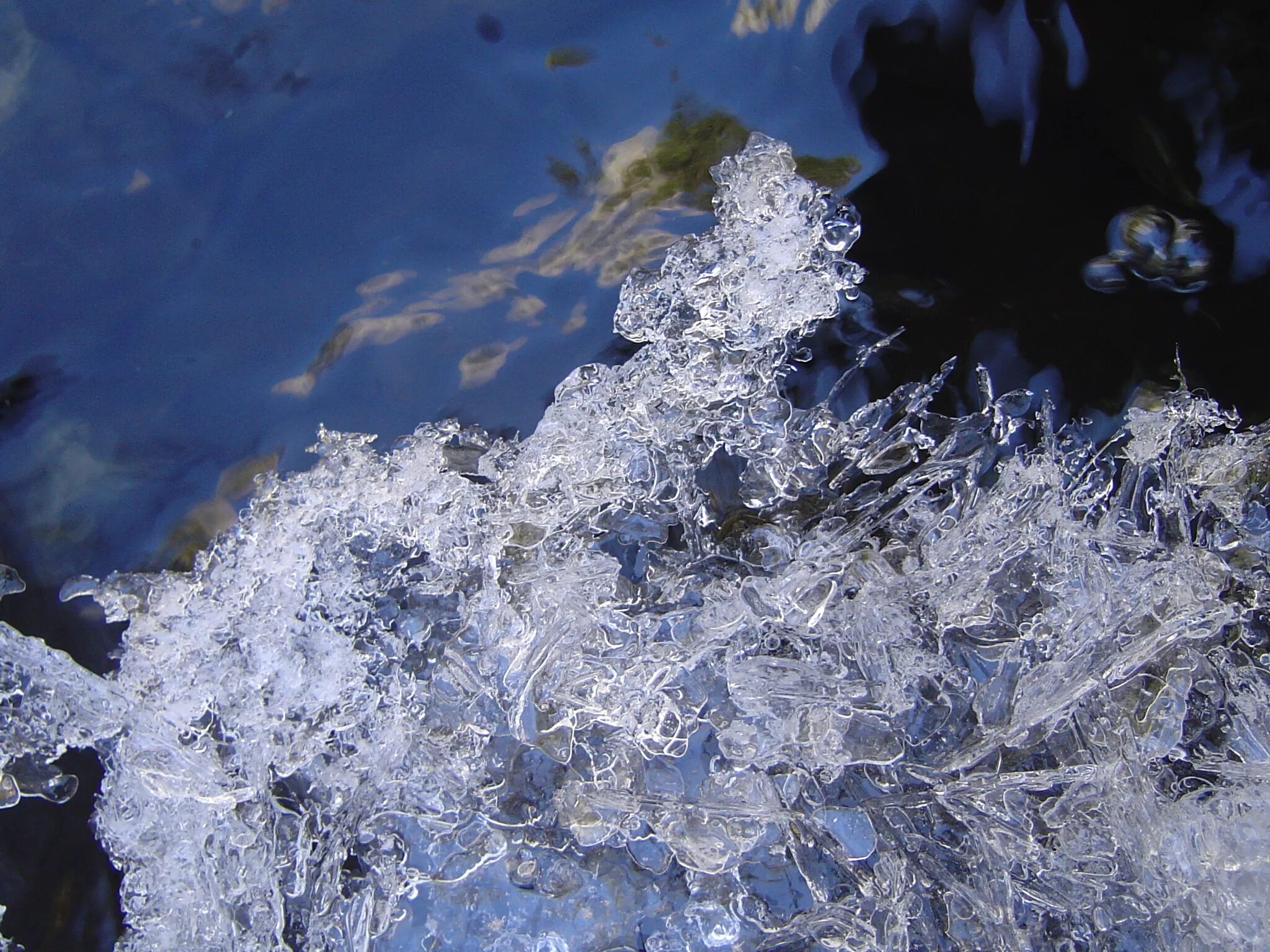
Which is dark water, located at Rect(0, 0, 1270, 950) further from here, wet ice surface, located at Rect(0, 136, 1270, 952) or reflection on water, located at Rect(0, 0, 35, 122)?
wet ice surface, located at Rect(0, 136, 1270, 952)

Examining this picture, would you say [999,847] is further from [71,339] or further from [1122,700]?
[71,339]

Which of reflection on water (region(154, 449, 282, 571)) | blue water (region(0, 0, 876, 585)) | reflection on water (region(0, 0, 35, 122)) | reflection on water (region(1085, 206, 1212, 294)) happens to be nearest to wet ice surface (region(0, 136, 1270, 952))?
reflection on water (region(154, 449, 282, 571))

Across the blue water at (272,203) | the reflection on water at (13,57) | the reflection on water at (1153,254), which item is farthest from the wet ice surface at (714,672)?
the reflection on water at (13,57)

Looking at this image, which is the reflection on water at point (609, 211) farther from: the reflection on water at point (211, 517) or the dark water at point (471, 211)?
the reflection on water at point (211, 517)

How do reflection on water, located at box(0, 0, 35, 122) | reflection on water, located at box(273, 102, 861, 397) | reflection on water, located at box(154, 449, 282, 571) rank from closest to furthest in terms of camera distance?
reflection on water, located at box(0, 0, 35, 122) < reflection on water, located at box(154, 449, 282, 571) < reflection on water, located at box(273, 102, 861, 397)

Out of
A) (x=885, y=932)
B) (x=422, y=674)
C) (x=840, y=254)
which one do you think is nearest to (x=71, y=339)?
(x=422, y=674)

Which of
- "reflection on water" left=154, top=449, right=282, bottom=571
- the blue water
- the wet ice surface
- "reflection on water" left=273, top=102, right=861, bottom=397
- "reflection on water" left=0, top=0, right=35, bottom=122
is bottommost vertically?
the wet ice surface

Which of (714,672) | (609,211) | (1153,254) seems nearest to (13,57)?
(609,211)
